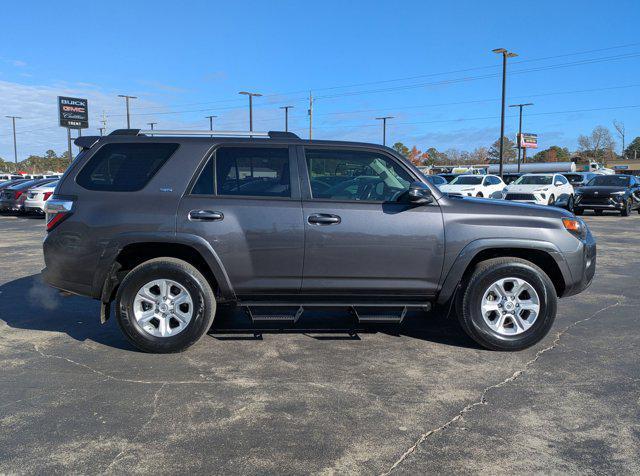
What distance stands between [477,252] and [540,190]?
18920mm

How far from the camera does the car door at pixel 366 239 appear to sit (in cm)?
452

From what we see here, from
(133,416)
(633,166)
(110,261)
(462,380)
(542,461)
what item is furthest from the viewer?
(633,166)

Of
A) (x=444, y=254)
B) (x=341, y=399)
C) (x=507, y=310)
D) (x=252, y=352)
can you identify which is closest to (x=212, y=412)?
(x=341, y=399)

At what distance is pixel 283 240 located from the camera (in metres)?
4.51

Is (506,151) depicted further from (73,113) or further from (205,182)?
(205,182)

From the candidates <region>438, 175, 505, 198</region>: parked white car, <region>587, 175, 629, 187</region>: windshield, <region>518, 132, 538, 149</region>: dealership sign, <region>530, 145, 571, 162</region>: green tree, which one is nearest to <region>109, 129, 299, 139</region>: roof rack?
<region>438, 175, 505, 198</region>: parked white car

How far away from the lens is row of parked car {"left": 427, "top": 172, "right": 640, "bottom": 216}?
A: 20.0m

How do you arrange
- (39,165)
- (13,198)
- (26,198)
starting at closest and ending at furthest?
(26,198), (13,198), (39,165)

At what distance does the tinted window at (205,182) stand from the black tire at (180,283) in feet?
2.09

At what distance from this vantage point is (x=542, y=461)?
9.64ft

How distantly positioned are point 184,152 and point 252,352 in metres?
1.89

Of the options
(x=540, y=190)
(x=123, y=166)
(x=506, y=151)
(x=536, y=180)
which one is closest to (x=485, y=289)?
(x=123, y=166)

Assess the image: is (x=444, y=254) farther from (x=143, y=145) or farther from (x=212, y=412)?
(x=143, y=145)

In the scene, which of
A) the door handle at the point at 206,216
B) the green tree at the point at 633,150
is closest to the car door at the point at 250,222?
the door handle at the point at 206,216
